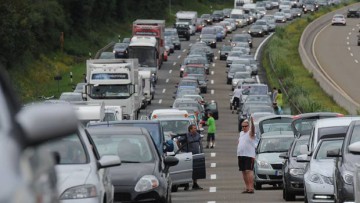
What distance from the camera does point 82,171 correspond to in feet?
39.1

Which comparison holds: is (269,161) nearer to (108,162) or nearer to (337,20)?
(108,162)

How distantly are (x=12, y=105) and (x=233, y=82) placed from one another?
76184mm

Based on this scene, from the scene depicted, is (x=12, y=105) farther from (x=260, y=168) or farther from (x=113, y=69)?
(x=113, y=69)

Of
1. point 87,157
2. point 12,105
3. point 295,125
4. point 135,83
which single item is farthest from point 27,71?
point 12,105

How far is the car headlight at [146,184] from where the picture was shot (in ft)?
53.5

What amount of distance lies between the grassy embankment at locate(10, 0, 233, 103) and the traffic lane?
16593mm

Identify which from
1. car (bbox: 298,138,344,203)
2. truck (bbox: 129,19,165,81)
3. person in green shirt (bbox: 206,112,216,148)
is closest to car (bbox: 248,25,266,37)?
truck (bbox: 129,19,165,81)

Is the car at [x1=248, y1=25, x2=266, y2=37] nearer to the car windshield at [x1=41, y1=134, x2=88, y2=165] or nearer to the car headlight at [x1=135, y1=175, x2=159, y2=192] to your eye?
the car headlight at [x1=135, y1=175, x2=159, y2=192]

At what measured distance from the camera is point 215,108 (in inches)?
2539

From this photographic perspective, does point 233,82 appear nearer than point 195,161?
No

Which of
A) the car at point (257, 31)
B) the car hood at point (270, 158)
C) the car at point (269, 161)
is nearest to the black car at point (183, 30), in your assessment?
the car at point (257, 31)

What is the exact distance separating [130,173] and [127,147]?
701 millimetres

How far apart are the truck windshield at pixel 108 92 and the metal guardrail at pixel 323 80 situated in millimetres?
9388

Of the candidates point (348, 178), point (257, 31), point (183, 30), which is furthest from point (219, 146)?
point (257, 31)
